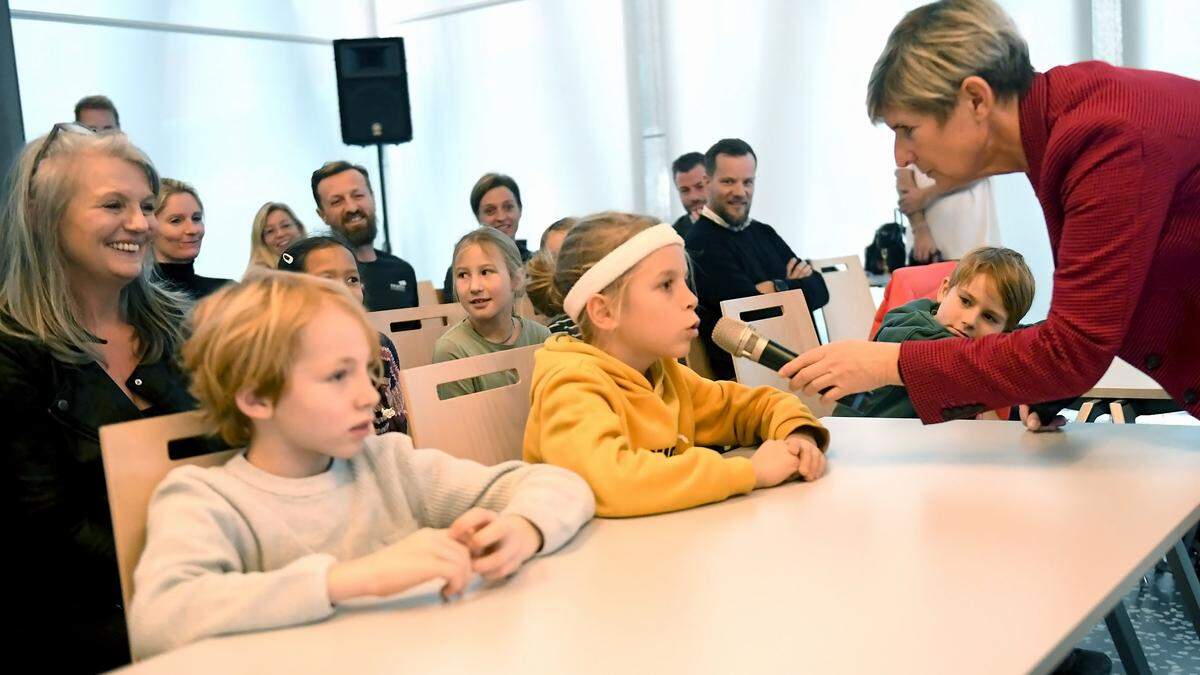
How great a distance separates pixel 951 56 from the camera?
61.5 inches

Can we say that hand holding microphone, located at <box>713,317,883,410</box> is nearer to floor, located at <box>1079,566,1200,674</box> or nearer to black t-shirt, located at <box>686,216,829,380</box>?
floor, located at <box>1079,566,1200,674</box>

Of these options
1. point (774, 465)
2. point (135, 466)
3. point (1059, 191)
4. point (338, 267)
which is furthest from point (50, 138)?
point (1059, 191)

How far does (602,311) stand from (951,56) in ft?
2.36

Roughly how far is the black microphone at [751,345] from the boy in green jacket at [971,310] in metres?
0.88

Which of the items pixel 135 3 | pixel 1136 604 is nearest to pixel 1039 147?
pixel 1136 604

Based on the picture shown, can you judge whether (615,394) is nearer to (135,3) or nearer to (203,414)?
(203,414)

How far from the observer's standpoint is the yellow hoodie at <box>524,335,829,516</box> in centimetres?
153

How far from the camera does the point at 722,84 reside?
7.00 metres

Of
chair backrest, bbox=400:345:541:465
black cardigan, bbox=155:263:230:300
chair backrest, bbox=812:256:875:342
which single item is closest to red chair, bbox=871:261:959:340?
chair backrest, bbox=812:256:875:342

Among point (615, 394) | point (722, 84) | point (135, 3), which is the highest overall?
point (135, 3)

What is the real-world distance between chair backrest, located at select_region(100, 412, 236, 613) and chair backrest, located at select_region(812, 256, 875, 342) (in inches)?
127

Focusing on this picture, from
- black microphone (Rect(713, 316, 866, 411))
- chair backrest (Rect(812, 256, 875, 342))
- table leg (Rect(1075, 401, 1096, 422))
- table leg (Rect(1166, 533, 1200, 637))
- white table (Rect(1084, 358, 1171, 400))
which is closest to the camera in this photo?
black microphone (Rect(713, 316, 866, 411))

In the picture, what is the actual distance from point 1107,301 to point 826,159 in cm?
531

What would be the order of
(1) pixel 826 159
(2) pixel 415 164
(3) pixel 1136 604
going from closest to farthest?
(3) pixel 1136 604 → (1) pixel 826 159 → (2) pixel 415 164
